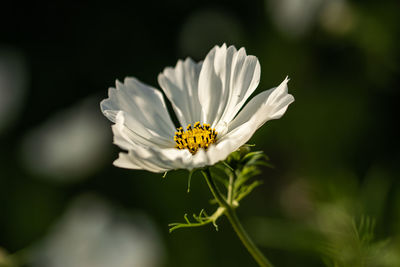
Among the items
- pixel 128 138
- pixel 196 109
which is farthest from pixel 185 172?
pixel 128 138

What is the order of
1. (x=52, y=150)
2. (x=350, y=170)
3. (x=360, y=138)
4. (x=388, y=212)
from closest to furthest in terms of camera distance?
(x=388, y=212)
(x=350, y=170)
(x=360, y=138)
(x=52, y=150)

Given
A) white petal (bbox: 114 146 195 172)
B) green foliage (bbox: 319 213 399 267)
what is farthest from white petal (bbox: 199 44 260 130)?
green foliage (bbox: 319 213 399 267)

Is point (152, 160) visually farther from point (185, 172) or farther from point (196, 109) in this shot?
point (185, 172)

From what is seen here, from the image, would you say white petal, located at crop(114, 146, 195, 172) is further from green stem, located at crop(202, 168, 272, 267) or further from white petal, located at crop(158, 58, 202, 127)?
white petal, located at crop(158, 58, 202, 127)

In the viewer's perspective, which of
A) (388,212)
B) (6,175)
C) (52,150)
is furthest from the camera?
(52,150)

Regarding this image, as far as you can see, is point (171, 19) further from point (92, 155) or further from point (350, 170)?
point (350, 170)

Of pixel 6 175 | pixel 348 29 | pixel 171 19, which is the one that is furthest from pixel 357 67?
pixel 6 175

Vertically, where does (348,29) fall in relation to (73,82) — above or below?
above
